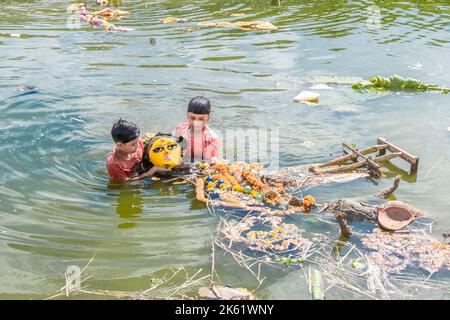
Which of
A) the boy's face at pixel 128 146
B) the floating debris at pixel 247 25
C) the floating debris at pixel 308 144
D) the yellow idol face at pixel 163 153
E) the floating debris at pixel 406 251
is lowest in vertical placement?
the floating debris at pixel 308 144

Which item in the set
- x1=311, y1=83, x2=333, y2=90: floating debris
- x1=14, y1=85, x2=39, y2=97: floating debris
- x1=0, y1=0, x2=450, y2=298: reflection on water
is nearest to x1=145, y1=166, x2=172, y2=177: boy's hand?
x1=0, y1=0, x2=450, y2=298: reflection on water

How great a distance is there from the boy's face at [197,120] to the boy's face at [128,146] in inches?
28.3

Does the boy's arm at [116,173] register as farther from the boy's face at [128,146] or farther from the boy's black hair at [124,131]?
the boy's black hair at [124,131]

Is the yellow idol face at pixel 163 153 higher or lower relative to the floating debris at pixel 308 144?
higher

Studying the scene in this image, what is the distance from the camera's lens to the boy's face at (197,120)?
5875 millimetres

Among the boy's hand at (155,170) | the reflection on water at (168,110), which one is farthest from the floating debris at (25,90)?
the boy's hand at (155,170)

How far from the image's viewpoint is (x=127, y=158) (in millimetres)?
5770

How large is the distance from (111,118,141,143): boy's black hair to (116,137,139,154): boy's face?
0.05m

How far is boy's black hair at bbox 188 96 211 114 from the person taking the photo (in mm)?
5777

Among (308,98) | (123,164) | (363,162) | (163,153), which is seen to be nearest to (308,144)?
(363,162)

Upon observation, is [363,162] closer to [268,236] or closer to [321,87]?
[268,236]

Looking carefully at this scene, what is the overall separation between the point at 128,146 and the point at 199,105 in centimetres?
93

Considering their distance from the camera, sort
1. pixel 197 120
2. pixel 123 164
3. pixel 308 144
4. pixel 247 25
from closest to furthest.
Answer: pixel 123 164 < pixel 197 120 < pixel 308 144 < pixel 247 25

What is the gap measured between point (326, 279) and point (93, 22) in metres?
11.6
